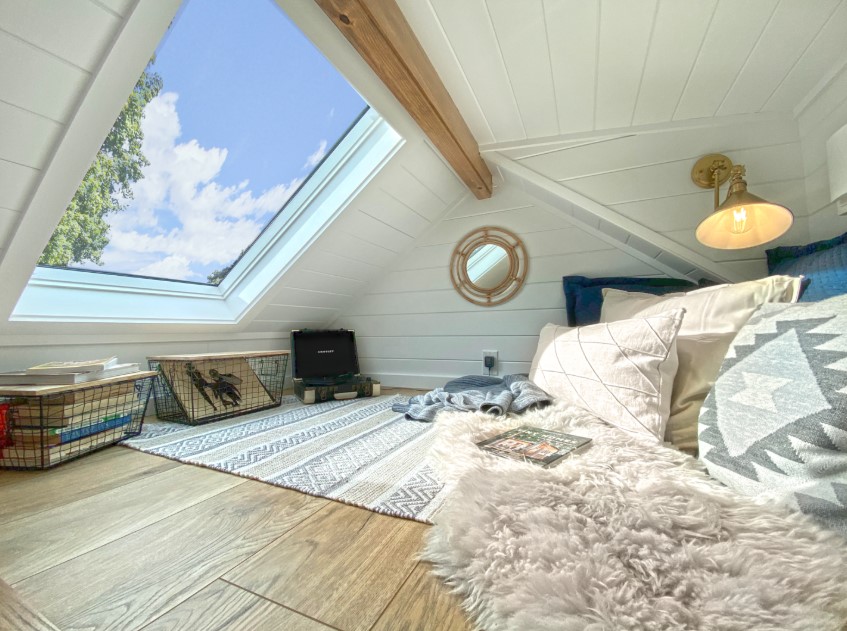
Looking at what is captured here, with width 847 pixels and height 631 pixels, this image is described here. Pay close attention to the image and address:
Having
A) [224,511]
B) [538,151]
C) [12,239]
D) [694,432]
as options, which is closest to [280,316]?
[12,239]

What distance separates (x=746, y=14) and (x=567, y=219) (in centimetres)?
118

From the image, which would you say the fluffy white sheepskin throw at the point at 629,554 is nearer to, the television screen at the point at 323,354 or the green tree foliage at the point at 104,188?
the green tree foliage at the point at 104,188

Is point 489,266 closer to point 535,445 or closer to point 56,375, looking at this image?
point 535,445

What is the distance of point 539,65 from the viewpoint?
130 centimetres

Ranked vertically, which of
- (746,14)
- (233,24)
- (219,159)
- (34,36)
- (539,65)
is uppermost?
(746,14)

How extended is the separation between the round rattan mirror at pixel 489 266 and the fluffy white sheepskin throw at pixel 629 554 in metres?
1.62

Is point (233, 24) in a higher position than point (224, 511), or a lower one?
higher

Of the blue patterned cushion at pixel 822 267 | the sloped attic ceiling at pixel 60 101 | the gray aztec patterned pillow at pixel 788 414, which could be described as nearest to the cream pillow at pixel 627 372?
the gray aztec patterned pillow at pixel 788 414

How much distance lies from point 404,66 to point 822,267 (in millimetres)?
1542

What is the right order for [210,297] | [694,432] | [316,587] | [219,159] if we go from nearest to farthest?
1. [316,587]
2. [694,432]
3. [219,159]
4. [210,297]

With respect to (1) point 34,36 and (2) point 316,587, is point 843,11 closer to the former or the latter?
(2) point 316,587

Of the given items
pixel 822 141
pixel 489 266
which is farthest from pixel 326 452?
pixel 822 141

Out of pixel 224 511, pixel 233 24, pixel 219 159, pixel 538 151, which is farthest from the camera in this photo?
pixel 538 151

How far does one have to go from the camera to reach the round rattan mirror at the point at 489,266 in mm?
2311
